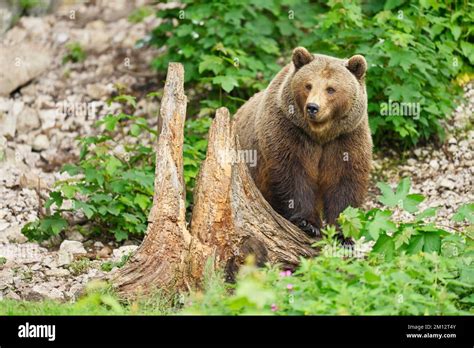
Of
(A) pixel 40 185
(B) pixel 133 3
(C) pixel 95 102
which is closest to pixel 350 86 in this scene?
(A) pixel 40 185

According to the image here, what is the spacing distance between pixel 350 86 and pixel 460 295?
229cm

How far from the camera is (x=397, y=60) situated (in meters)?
10.7

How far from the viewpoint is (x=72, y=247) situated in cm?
948

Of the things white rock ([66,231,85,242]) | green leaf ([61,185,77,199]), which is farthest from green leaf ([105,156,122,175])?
white rock ([66,231,85,242])

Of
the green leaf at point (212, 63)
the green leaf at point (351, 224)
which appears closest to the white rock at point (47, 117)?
the green leaf at point (212, 63)

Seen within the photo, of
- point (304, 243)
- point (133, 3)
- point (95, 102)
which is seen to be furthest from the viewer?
point (133, 3)

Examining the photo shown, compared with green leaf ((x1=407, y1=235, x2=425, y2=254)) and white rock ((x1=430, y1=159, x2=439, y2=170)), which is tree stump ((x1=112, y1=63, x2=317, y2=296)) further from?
white rock ((x1=430, y1=159, x2=439, y2=170))

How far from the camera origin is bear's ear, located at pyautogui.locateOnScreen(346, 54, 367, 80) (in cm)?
854

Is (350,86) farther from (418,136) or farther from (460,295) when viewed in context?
(418,136)

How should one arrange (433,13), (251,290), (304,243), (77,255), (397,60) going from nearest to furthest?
(251,290), (304,243), (77,255), (397,60), (433,13)

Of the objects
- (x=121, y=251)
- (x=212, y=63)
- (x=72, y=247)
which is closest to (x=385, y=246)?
(x=121, y=251)

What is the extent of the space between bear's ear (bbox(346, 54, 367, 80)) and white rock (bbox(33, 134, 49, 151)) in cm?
492

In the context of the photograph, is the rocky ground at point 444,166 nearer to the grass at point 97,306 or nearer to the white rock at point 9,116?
the grass at point 97,306

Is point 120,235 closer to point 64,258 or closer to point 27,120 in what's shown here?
point 64,258
